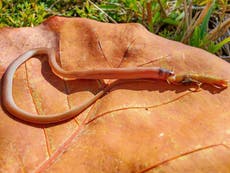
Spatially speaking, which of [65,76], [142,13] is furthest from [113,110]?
[142,13]

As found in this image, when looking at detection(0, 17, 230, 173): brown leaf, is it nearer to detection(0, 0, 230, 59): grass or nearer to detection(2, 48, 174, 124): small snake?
detection(2, 48, 174, 124): small snake

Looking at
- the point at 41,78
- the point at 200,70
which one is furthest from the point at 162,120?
the point at 41,78

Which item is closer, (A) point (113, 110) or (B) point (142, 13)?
(A) point (113, 110)

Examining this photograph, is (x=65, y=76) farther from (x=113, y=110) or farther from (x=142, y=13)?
(x=142, y=13)

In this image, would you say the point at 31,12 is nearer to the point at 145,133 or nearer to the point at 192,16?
the point at 192,16

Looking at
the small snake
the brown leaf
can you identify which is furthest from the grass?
the small snake

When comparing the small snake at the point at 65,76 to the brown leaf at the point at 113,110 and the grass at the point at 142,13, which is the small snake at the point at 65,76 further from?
the grass at the point at 142,13

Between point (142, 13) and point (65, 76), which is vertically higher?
point (65, 76)
